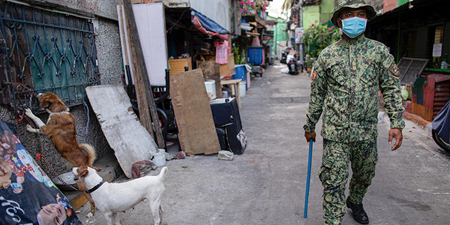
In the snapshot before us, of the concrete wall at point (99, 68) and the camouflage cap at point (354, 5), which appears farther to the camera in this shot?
the concrete wall at point (99, 68)

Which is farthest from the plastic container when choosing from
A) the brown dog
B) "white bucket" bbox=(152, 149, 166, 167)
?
the brown dog

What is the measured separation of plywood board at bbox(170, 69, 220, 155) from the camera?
5.14m

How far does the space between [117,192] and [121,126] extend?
205 cm

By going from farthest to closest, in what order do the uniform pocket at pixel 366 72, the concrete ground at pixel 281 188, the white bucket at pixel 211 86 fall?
the white bucket at pixel 211 86 < the concrete ground at pixel 281 188 < the uniform pocket at pixel 366 72

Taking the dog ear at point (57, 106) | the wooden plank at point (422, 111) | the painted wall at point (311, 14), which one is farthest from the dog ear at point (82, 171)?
the painted wall at point (311, 14)

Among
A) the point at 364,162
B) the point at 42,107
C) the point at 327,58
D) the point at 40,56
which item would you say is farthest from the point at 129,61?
the point at 364,162

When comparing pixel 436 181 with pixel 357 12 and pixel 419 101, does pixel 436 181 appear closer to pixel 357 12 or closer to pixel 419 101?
pixel 357 12

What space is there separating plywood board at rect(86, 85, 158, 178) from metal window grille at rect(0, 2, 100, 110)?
8.8 inches

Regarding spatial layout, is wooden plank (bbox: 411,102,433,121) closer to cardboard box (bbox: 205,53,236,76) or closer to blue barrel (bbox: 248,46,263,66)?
cardboard box (bbox: 205,53,236,76)

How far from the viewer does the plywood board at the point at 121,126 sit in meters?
4.33

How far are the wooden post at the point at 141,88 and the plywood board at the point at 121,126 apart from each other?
158mm

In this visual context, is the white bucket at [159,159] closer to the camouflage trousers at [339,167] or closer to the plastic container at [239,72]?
the camouflage trousers at [339,167]

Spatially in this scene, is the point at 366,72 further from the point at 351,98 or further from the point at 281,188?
the point at 281,188

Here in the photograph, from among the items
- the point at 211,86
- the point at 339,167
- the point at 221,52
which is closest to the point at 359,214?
the point at 339,167
